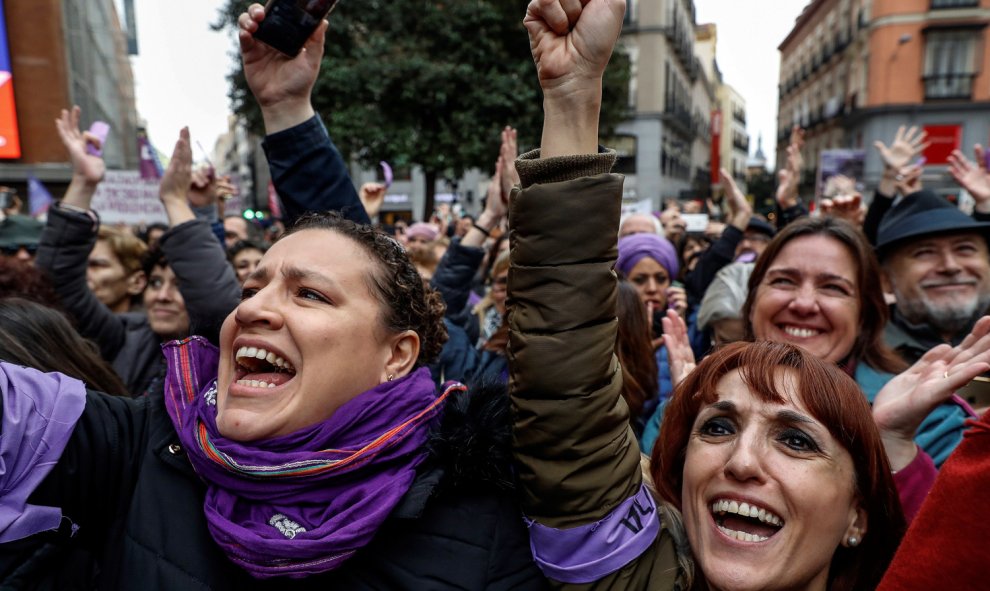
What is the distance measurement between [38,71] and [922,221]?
16.8 metres

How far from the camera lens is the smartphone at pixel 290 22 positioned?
182 cm

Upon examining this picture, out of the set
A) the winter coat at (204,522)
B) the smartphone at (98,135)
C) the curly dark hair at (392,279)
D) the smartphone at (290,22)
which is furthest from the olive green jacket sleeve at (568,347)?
the smartphone at (98,135)

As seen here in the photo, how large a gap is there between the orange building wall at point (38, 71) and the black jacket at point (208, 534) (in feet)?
51.7

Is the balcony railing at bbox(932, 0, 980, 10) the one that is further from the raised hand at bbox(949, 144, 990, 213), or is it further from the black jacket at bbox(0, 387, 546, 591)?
Result: the black jacket at bbox(0, 387, 546, 591)

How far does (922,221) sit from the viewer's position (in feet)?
9.11

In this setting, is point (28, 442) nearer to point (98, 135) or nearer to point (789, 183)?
point (98, 135)

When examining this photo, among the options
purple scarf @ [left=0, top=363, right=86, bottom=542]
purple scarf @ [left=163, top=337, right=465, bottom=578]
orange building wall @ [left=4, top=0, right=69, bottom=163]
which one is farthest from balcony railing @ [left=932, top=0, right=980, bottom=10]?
purple scarf @ [left=0, top=363, right=86, bottom=542]

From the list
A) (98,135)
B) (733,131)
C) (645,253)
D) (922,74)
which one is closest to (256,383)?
(98,135)

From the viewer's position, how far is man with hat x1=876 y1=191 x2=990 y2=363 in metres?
2.66

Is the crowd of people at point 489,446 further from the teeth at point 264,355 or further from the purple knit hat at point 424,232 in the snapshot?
the purple knit hat at point 424,232

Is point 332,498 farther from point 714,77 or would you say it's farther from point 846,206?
point 714,77

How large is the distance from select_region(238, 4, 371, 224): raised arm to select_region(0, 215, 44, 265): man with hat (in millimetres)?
2866

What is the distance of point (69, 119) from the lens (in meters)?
3.30

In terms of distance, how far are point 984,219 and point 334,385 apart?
3.45m
